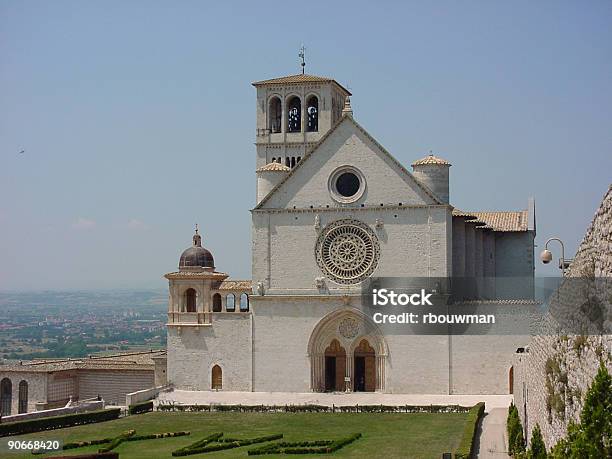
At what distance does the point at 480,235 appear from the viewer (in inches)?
2285

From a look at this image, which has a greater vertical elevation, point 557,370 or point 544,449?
point 557,370

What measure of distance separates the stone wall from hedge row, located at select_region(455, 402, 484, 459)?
10.2 m

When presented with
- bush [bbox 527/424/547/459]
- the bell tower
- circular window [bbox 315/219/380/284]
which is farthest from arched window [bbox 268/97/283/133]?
bush [bbox 527/424/547/459]

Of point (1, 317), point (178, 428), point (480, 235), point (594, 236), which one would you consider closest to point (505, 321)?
point (480, 235)

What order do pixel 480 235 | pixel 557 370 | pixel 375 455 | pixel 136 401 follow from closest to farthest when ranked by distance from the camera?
pixel 557 370 < pixel 375 455 < pixel 136 401 < pixel 480 235

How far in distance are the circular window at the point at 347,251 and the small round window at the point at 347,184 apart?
1370 millimetres

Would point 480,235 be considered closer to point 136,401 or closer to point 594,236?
point 136,401

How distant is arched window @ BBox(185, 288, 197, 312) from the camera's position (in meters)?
56.2

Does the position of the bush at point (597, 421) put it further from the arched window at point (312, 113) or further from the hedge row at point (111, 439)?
the arched window at point (312, 113)

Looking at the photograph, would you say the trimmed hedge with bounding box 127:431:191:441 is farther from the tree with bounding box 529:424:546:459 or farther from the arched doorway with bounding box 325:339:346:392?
the tree with bounding box 529:424:546:459

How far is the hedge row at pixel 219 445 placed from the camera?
122ft

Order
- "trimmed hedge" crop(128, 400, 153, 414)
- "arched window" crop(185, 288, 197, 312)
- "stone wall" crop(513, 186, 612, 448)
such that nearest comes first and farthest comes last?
"stone wall" crop(513, 186, 612, 448), "trimmed hedge" crop(128, 400, 153, 414), "arched window" crop(185, 288, 197, 312)

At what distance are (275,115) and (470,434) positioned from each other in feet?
102

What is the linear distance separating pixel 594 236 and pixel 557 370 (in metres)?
3.77
